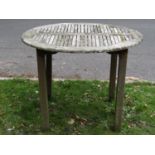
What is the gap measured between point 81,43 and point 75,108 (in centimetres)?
96

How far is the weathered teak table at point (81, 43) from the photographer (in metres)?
2.86

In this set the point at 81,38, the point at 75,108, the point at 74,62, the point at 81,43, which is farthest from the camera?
the point at 74,62

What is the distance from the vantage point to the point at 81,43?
295cm

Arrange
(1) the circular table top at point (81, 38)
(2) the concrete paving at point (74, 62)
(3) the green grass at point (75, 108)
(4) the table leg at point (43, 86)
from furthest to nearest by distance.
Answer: (2) the concrete paving at point (74, 62) → (3) the green grass at point (75, 108) → (4) the table leg at point (43, 86) → (1) the circular table top at point (81, 38)

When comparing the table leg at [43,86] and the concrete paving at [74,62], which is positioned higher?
the table leg at [43,86]

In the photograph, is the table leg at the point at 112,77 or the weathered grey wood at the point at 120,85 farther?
the table leg at the point at 112,77

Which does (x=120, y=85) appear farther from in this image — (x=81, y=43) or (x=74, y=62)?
(x=74, y=62)

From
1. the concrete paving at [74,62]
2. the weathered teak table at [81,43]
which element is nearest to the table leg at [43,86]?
the weathered teak table at [81,43]

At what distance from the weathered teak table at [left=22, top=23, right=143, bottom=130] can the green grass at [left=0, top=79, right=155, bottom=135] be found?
0.62 feet

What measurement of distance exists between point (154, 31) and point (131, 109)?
396 cm

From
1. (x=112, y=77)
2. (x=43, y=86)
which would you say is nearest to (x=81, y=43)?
(x=43, y=86)

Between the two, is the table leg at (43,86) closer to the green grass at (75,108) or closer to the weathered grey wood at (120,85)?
the green grass at (75,108)

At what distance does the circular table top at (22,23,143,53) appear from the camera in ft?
9.31

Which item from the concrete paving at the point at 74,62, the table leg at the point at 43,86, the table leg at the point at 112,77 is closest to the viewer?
the table leg at the point at 43,86
